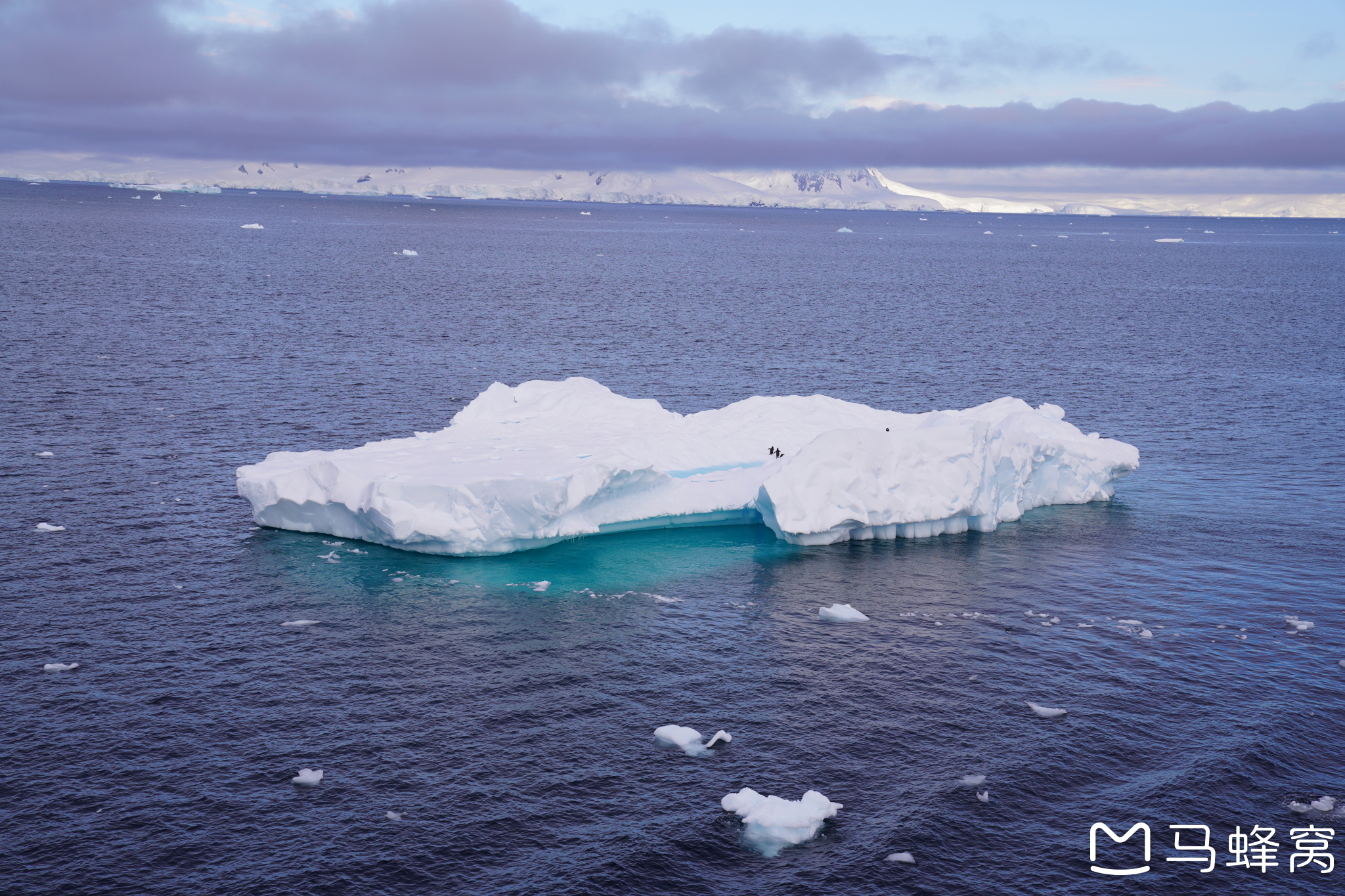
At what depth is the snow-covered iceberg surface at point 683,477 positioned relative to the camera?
4106 centimetres

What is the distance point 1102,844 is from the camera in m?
24.6

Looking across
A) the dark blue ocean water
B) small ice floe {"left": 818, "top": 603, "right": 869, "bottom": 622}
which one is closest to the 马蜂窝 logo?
the dark blue ocean water

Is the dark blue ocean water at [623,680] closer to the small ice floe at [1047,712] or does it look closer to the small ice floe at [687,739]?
the small ice floe at [1047,712]

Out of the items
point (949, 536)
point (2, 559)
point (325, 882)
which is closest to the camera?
point (325, 882)

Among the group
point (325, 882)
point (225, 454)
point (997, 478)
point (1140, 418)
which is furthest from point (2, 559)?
point (1140, 418)

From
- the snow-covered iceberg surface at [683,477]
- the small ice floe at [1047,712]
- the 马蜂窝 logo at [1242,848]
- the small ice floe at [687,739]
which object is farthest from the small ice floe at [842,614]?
the 马蜂窝 logo at [1242,848]

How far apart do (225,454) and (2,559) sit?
615 inches

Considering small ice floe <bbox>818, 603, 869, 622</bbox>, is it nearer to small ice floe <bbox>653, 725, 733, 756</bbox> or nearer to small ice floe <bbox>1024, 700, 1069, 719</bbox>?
small ice floe <bbox>1024, 700, 1069, 719</bbox>

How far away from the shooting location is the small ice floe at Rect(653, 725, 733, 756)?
92.0 ft

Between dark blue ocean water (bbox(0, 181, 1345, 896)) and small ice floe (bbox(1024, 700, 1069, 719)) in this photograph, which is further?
small ice floe (bbox(1024, 700, 1069, 719))

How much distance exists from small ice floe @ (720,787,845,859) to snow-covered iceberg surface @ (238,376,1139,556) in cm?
1847

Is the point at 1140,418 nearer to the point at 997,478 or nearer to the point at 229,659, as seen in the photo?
the point at 997,478

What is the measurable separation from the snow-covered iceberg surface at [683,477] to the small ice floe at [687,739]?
14.6 metres

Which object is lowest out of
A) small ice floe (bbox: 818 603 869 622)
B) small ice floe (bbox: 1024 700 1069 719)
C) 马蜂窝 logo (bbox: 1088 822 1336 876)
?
马蜂窝 logo (bbox: 1088 822 1336 876)
